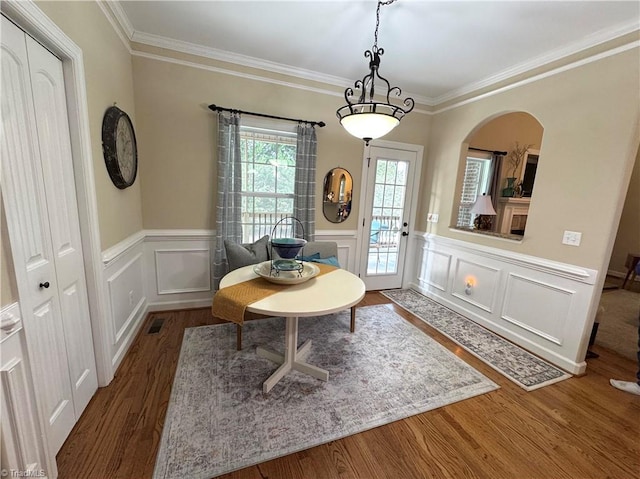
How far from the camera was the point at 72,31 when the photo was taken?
1.51 meters

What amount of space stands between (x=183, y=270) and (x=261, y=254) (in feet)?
3.17

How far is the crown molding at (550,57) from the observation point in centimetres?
201

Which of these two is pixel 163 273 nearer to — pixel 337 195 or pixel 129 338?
pixel 129 338

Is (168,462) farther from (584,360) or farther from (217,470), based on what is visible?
(584,360)

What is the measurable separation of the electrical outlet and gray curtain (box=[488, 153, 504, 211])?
2.31 meters

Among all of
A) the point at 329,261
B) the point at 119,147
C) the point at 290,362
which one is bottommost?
the point at 290,362

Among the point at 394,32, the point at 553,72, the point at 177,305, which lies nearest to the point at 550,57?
the point at 553,72

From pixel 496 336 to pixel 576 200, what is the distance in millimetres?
1507

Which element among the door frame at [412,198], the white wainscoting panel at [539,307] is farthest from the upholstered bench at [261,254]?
the white wainscoting panel at [539,307]

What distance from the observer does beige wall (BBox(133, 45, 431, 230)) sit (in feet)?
8.76

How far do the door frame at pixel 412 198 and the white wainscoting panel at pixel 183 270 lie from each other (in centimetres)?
199

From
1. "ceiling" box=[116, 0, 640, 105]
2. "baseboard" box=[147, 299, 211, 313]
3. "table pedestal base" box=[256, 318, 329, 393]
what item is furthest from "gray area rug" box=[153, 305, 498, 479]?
"ceiling" box=[116, 0, 640, 105]

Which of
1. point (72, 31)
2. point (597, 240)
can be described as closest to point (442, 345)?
point (597, 240)

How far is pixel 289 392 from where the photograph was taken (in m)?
1.90
